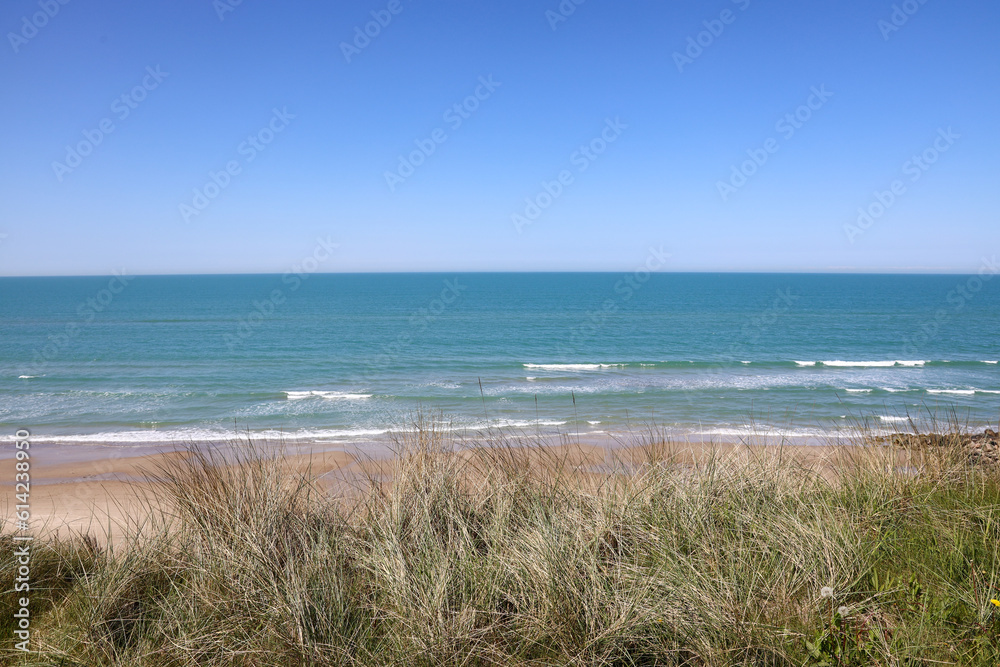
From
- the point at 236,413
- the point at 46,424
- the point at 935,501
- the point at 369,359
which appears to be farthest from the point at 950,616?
the point at 369,359

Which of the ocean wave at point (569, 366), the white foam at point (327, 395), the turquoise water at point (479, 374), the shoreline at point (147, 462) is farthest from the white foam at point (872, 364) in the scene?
the white foam at point (327, 395)

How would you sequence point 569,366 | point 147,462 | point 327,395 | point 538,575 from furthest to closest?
point 569,366 → point 327,395 → point 147,462 → point 538,575

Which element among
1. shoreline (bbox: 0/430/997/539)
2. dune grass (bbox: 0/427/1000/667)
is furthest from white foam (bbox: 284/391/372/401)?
dune grass (bbox: 0/427/1000/667)

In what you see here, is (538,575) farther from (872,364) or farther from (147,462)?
(872,364)

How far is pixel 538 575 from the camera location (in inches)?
134

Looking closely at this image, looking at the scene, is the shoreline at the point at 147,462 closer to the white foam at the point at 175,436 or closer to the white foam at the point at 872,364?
the white foam at the point at 175,436

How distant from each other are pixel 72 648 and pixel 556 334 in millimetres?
38443

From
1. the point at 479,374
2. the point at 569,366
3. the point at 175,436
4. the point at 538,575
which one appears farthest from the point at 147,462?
the point at 569,366

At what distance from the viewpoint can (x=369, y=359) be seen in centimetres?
2938

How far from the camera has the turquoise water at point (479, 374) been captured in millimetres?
16609

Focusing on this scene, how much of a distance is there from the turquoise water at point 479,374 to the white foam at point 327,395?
0.17m

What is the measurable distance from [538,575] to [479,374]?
22.0 meters

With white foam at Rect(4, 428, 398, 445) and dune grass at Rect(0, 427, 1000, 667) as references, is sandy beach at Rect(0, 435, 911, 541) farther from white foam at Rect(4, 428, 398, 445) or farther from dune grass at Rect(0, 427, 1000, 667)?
white foam at Rect(4, 428, 398, 445)

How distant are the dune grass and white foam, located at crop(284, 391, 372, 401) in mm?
15778
